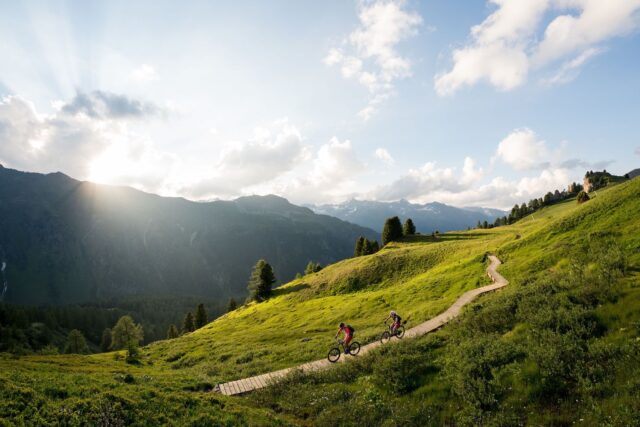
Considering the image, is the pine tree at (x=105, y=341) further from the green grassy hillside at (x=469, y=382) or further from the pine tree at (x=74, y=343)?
the green grassy hillside at (x=469, y=382)

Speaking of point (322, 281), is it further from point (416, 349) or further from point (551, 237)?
point (416, 349)

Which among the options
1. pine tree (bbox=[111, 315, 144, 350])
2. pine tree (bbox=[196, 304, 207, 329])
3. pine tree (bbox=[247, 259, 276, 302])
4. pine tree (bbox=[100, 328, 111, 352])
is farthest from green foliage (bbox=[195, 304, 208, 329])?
pine tree (bbox=[100, 328, 111, 352])

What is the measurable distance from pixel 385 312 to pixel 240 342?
2240 cm

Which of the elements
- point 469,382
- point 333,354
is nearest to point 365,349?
point 333,354

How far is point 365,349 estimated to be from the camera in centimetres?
2809

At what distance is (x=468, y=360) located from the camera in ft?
52.1

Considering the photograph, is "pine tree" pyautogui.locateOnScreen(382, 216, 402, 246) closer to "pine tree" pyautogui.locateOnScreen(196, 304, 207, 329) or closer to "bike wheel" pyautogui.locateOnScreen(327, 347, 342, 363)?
"pine tree" pyautogui.locateOnScreen(196, 304, 207, 329)

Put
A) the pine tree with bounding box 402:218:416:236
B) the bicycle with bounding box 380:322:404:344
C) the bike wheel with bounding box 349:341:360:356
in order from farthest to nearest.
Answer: the pine tree with bounding box 402:218:416:236
the bicycle with bounding box 380:322:404:344
the bike wheel with bounding box 349:341:360:356

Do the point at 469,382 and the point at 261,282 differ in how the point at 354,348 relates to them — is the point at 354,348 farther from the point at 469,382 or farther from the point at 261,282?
the point at 261,282

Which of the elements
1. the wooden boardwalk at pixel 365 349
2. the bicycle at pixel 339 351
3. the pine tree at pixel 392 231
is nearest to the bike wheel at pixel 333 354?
the bicycle at pixel 339 351

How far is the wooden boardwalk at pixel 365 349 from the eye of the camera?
22.9 meters

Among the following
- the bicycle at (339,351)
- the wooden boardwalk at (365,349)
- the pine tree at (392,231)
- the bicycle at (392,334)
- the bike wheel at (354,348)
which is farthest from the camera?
the pine tree at (392,231)

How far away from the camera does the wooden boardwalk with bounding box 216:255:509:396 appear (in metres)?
22.9

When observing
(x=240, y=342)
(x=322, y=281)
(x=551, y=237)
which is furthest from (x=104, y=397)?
(x=322, y=281)
